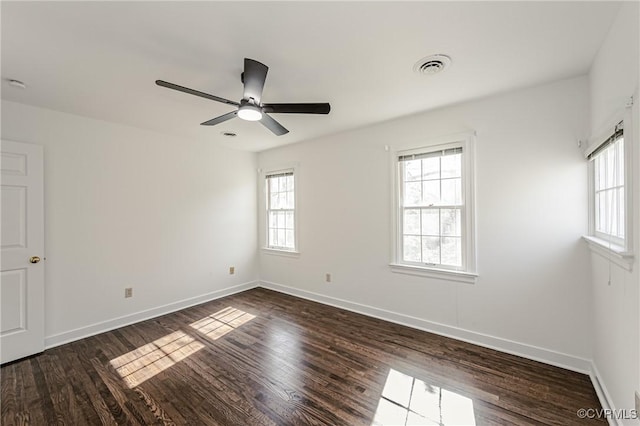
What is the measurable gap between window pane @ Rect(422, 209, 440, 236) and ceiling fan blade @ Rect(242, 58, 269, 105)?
7.49 ft

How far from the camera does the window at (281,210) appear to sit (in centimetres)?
468

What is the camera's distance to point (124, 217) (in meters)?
3.45

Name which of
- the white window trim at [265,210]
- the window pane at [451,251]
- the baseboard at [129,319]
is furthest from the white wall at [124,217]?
the window pane at [451,251]

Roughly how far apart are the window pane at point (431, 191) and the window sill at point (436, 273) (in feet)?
2.60

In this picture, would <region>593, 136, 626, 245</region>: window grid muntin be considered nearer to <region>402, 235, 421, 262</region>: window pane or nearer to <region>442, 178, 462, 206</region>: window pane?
<region>442, 178, 462, 206</region>: window pane

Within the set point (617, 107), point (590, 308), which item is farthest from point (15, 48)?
point (590, 308)

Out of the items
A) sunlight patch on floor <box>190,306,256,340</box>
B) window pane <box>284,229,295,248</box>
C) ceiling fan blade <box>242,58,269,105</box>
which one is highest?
ceiling fan blade <box>242,58,269,105</box>

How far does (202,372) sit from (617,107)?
144 inches

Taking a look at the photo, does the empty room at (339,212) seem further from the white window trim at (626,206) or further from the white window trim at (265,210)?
the white window trim at (265,210)

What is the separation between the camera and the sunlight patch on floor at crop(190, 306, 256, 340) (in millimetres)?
3162

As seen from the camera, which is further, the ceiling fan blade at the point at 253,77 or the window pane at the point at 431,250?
the window pane at the point at 431,250

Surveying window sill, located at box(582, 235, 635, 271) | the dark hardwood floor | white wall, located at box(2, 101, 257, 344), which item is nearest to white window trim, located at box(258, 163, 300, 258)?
white wall, located at box(2, 101, 257, 344)

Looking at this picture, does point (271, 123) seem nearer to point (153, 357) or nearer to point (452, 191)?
point (452, 191)

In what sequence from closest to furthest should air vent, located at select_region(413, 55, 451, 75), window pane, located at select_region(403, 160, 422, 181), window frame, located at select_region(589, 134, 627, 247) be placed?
window frame, located at select_region(589, 134, 627, 247), air vent, located at select_region(413, 55, 451, 75), window pane, located at select_region(403, 160, 422, 181)
